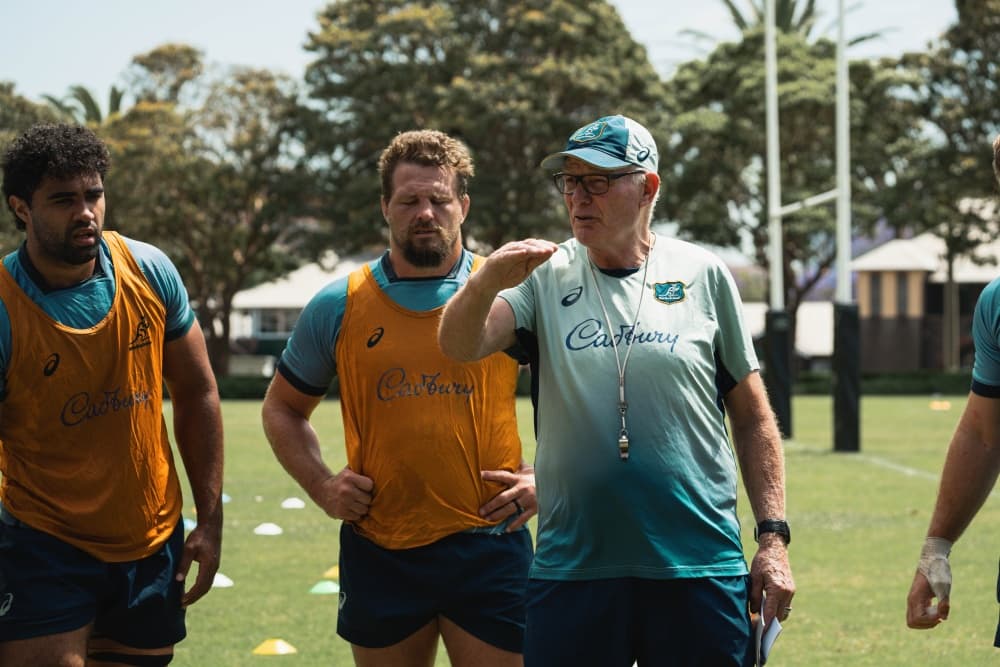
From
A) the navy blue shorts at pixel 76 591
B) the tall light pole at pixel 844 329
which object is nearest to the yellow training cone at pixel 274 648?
the navy blue shorts at pixel 76 591

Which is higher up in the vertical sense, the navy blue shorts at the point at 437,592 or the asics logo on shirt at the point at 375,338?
the asics logo on shirt at the point at 375,338

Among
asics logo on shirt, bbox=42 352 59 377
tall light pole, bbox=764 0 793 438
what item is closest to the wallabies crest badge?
asics logo on shirt, bbox=42 352 59 377

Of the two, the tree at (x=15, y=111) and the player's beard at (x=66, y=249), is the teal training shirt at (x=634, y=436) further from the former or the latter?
the tree at (x=15, y=111)

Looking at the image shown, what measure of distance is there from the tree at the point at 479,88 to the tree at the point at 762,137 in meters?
2.39

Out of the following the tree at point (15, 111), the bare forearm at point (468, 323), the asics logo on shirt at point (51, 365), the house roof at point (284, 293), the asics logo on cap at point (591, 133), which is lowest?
the house roof at point (284, 293)

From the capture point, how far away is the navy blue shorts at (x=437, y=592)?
5242 millimetres

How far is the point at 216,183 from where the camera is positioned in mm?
53812

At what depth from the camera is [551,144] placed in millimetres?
49938

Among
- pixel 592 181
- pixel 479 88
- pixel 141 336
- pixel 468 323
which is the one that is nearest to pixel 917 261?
pixel 479 88

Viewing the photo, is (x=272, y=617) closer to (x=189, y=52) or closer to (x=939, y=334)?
(x=189, y=52)

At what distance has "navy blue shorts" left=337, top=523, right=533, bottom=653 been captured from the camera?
17.2 ft

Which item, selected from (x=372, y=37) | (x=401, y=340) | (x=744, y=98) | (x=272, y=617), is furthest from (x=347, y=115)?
(x=401, y=340)

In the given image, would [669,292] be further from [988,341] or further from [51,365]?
[51,365]

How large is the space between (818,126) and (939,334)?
458 inches
